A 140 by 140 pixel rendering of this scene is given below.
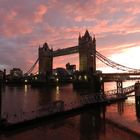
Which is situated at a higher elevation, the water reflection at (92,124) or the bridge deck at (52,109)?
the bridge deck at (52,109)

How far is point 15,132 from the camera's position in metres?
34.8

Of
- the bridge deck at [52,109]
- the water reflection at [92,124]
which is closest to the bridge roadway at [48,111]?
the bridge deck at [52,109]

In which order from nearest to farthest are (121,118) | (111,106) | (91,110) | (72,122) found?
(72,122) < (121,118) < (91,110) < (111,106)

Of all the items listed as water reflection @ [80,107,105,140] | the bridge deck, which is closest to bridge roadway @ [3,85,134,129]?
the bridge deck

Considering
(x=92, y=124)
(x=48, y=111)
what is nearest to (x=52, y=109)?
(x=48, y=111)

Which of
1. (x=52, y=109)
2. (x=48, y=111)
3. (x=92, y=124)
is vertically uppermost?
(x=52, y=109)

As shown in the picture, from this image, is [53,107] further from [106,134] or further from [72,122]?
[106,134]

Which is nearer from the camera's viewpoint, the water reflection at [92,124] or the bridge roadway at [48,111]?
the water reflection at [92,124]

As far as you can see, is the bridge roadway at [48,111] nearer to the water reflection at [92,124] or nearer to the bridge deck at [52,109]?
the bridge deck at [52,109]

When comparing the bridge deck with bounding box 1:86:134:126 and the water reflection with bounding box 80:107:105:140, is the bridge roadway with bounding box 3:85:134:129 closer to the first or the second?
the bridge deck with bounding box 1:86:134:126

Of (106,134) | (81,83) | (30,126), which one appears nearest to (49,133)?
(30,126)

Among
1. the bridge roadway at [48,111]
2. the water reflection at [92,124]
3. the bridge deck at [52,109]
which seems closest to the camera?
the water reflection at [92,124]

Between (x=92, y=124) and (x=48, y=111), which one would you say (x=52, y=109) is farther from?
(x=92, y=124)

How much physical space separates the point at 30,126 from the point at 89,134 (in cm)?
835
